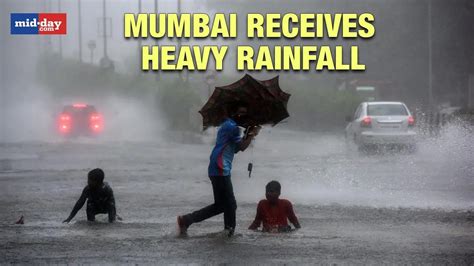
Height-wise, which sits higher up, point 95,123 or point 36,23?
point 36,23

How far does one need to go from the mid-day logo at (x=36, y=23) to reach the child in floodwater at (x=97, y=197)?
50.6 feet

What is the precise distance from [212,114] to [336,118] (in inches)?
1667

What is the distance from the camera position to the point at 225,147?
10.5 metres

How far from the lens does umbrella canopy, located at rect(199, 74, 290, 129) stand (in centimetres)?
1063

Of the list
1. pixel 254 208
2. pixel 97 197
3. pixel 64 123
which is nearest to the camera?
pixel 97 197

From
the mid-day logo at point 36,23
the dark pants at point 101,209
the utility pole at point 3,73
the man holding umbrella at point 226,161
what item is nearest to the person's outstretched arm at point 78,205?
the dark pants at point 101,209

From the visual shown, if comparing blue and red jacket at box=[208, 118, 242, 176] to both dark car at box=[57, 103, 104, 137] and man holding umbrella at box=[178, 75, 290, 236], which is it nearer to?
man holding umbrella at box=[178, 75, 290, 236]

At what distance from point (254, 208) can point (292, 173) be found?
22.5 ft

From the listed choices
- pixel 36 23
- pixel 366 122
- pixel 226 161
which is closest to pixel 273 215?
pixel 226 161

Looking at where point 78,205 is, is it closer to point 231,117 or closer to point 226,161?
point 226,161

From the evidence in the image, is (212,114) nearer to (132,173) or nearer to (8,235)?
(8,235)

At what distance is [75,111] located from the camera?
4078cm

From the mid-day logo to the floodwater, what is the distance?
3562 mm

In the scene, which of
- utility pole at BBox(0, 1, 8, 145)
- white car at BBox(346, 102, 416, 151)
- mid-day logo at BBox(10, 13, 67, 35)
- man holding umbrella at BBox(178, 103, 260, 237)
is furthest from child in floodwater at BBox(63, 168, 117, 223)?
utility pole at BBox(0, 1, 8, 145)
